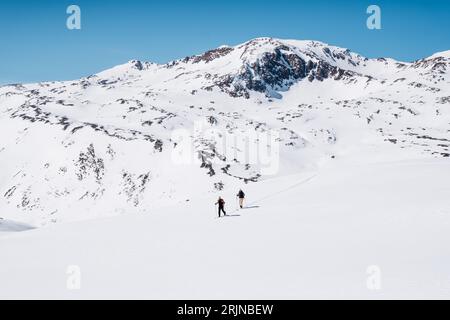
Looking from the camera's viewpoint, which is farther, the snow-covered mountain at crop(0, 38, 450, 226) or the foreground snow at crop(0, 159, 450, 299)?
the snow-covered mountain at crop(0, 38, 450, 226)

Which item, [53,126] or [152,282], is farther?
[53,126]

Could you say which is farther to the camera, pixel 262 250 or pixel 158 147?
pixel 158 147

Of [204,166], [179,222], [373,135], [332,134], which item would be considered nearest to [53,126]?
[204,166]

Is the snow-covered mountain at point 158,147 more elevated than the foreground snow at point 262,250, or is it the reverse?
the snow-covered mountain at point 158,147

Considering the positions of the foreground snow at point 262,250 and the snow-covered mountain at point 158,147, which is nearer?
the foreground snow at point 262,250

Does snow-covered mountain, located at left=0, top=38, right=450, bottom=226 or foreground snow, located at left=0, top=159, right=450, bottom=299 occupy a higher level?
snow-covered mountain, located at left=0, top=38, right=450, bottom=226

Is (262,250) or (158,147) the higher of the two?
(158,147)
